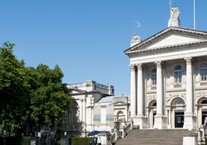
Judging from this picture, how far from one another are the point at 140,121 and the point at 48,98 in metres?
15.1

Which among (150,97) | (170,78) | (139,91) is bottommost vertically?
(150,97)

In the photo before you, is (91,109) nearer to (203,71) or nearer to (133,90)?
(133,90)

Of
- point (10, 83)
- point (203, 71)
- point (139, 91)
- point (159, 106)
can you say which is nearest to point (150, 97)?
point (139, 91)

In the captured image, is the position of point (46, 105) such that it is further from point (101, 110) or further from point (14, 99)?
point (14, 99)

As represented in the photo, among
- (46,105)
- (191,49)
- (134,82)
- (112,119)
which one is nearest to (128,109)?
(112,119)

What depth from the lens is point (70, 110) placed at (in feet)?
230

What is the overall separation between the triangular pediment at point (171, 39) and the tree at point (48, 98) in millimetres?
→ 13071

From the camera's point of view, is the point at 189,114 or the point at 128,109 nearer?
the point at 189,114

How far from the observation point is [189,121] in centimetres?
4916

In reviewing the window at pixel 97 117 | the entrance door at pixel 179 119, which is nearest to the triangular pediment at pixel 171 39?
the entrance door at pixel 179 119

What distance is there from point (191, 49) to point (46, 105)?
878 inches

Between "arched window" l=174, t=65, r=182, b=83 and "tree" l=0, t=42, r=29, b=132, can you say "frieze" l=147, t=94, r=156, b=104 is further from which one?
"tree" l=0, t=42, r=29, b=132

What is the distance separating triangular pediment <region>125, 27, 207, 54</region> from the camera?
50.1 m

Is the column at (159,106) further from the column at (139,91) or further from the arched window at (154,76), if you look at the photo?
the column at (139,91)
